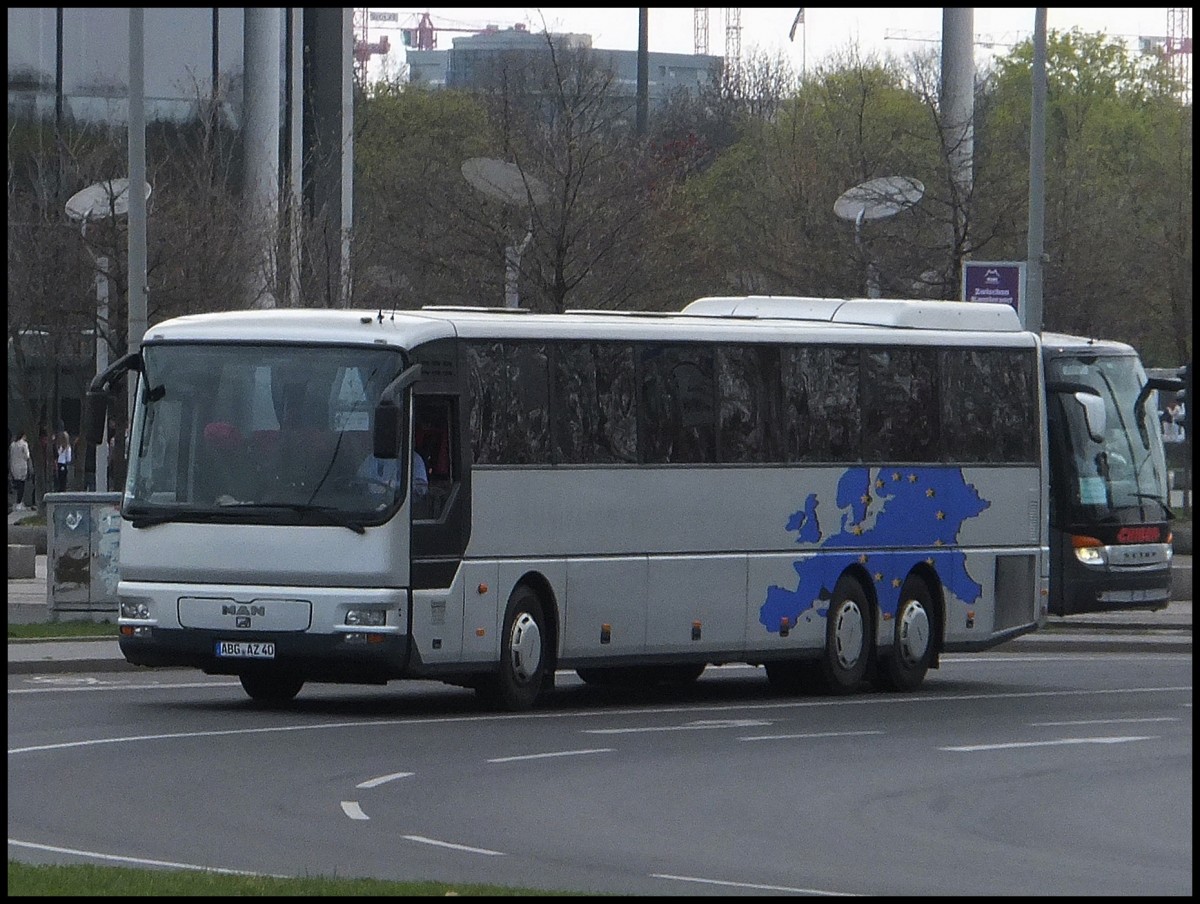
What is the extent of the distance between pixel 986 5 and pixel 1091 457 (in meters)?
19.4

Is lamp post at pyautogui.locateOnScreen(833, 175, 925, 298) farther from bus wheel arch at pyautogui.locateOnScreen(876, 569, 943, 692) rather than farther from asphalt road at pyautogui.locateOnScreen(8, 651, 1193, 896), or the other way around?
asphalt road at pyautogui.locateOnScreen(8, 651, 1193, 896)

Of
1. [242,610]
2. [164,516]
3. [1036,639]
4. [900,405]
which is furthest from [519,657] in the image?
[1036,639]

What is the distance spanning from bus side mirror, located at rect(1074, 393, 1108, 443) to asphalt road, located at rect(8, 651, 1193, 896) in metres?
4.95

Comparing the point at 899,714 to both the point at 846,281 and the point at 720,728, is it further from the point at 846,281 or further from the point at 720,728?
the point at 846,281

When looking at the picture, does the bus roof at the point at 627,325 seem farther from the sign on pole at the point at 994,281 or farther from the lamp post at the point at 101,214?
the lamp post at the point at 101,214

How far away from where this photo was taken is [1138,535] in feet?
88.3

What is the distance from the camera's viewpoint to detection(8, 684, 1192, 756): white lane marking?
54.2 ft

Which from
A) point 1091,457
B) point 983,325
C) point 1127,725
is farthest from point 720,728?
point 1091,457

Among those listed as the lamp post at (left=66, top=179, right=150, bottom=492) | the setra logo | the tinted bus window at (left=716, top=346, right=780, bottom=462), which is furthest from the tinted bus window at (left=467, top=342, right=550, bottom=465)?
the setra logo

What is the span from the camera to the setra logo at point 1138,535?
26.8 metres

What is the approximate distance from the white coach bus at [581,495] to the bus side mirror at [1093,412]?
10.4ft

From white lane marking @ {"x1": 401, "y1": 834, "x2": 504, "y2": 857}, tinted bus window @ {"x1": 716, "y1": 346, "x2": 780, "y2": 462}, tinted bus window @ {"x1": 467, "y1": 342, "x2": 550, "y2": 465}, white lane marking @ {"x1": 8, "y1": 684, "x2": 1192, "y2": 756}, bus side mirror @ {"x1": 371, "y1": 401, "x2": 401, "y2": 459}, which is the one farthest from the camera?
tinted bus window @ {"x1": 716, "y1": 346, "x2": 780, "y2": 462}

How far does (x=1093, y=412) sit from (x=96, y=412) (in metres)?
11.3

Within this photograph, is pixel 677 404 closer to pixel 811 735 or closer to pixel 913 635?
pixel 913 635
